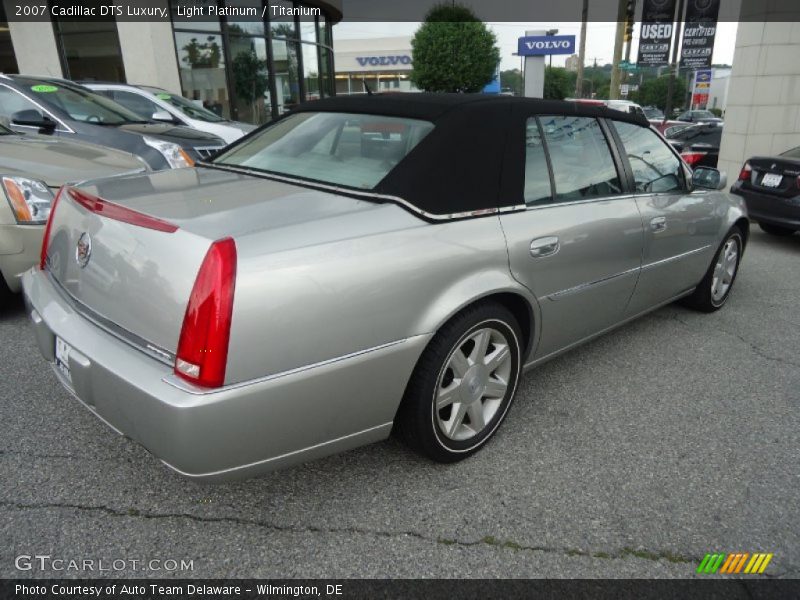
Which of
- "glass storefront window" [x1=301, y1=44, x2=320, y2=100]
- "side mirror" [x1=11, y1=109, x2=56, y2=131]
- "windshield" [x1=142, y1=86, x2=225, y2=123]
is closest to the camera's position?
"side mirror" [x1=11, y1=109, x2=56, y2=131]

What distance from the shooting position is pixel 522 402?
3.12 m

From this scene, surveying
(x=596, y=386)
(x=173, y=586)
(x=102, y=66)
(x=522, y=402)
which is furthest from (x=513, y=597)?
(x=102, y=66)

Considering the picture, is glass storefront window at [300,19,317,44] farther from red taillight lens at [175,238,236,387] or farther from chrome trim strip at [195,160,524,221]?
red taillight lens at [175,238,236,387]

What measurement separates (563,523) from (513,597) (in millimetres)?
423

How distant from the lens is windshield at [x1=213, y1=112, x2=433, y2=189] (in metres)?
Result: 2.49

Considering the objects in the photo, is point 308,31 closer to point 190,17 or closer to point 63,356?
point 190,17

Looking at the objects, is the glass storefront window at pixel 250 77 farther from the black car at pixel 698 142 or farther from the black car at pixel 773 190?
the black car at pixel 773 190

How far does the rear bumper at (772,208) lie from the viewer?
255 inches

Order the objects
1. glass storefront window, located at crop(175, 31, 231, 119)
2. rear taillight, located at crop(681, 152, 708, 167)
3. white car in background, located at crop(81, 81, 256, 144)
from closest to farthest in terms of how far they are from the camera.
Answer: white car in background, located at crop(81, 81, 256, 144) < rear taillight, located at crop(681, 152, 708, 167) < glass storefront window, located at crop(175, 31, 231, 119)

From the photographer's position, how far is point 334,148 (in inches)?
108

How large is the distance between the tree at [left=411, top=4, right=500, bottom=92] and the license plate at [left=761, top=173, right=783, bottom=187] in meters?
24.7

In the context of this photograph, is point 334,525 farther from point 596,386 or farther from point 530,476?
point 596,386

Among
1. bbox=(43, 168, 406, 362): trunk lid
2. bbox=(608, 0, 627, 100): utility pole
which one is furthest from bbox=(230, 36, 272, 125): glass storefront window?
bbox=(43, 168, 406, 362): trunk lid

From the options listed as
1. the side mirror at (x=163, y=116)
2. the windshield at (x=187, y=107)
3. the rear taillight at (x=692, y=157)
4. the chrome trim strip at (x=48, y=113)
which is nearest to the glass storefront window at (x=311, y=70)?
the windshield at (x=187, y=107)
